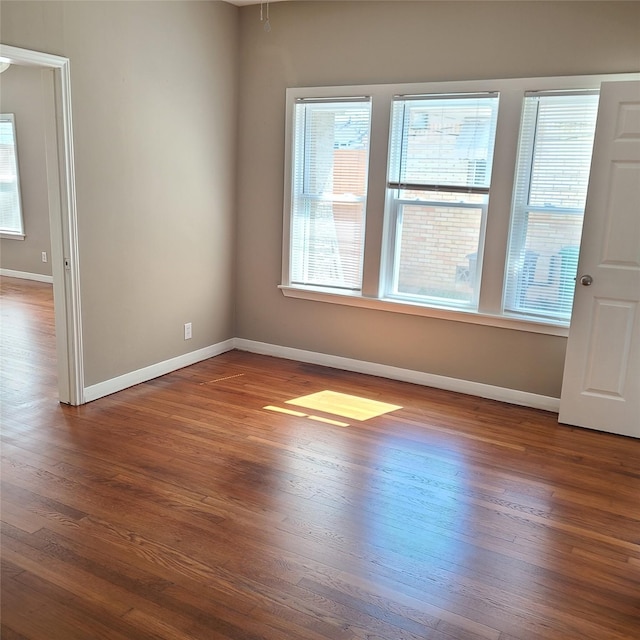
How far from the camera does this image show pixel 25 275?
7.91 m

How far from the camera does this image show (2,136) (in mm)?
7637

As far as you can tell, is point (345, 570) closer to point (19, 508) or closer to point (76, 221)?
point (19, 508)

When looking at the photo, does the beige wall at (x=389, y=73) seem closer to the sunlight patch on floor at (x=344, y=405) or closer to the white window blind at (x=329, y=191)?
the white window blind at (x=329, y=191)

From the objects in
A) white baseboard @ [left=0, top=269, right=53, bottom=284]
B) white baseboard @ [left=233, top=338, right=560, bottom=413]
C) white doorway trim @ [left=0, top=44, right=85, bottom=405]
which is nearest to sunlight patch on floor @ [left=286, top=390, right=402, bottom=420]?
white baseboard @ [left=233, top=338, right=560, bottom=413]

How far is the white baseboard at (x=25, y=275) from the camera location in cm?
777

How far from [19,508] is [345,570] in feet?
4.78

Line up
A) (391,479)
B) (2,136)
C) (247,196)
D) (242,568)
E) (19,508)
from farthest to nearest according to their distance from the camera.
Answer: (2,136), (247,196), (391,479), (19,508), (242,568)

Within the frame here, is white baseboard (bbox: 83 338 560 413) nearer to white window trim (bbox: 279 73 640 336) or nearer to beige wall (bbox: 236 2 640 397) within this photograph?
beige wall (bbox: 236 2 640 397)

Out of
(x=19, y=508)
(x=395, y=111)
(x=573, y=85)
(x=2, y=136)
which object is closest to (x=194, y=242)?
(x=395, y=111)

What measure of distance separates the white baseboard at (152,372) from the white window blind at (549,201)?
2.43 m

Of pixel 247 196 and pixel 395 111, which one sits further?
pixel 247 196

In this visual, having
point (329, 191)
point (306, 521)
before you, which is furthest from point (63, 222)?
point (306, 521)

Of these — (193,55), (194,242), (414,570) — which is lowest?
(414,570)

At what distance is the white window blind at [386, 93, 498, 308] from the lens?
399 centimetres
